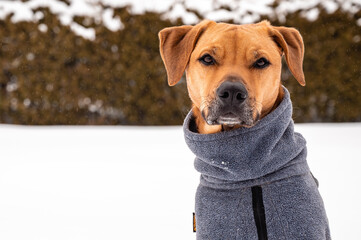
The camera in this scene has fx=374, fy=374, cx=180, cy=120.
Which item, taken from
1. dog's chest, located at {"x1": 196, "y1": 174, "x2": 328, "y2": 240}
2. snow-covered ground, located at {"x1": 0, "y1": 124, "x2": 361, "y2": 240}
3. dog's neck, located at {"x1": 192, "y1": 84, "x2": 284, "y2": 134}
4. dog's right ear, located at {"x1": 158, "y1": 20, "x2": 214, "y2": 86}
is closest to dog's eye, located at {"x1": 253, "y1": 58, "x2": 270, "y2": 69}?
dog's neck, located at {"x1": 192, "y1": 84, "x2": 284, "y2": 134}

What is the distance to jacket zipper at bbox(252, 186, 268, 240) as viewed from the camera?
182 cm

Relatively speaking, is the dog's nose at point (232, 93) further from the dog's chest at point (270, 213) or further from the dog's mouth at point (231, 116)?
the dog's chest at point (270, 213)

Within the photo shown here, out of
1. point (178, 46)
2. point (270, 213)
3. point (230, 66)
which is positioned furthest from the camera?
point (178, 46)

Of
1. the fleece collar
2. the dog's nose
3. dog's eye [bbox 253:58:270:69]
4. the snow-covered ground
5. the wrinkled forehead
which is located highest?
the wrinkled forehead

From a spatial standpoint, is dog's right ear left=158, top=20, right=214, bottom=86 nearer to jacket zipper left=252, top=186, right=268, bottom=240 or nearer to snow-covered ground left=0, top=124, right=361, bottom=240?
jacket zipper left=252, top=186, right=268, bottom=240

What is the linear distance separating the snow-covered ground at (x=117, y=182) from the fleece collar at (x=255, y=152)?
5.07 feet

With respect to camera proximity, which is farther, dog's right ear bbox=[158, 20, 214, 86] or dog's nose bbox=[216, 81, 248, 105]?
dog's right ear bbox=[158, 20, 214, 86]

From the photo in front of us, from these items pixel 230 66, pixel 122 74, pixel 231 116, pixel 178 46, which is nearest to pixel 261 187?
pixel 231 116

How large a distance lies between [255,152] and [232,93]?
325mm

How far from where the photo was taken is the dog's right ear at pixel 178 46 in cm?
226

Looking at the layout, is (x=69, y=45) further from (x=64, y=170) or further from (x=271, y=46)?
(x=271, y=46)

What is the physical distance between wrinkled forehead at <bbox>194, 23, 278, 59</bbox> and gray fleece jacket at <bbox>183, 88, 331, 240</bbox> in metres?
0.36

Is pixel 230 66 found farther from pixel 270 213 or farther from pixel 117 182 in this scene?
pixel 117 182

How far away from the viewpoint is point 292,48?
7.26 ft
